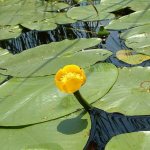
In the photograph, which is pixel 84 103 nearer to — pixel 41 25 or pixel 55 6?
pixel 41 25

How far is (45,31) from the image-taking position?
193 cm

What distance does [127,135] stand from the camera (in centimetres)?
94

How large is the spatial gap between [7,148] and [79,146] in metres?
0.22

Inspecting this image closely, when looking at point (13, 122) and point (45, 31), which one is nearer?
point (13, 122)

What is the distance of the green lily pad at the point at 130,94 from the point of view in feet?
3.57

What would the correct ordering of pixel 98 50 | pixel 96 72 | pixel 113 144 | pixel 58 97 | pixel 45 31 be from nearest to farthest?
pixel 113 144, pixel 58 97, pixel 96 72, pixel 98 50, pixel 45 31

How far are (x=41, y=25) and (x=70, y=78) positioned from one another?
3.40ft

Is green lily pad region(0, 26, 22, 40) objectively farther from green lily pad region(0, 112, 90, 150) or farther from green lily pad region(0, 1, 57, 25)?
green lily pad region(0, 112, 90, 150)

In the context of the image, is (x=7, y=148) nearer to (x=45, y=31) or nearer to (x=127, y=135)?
(x=127, y=135)

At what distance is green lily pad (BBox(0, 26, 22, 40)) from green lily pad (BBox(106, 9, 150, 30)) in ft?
1.73

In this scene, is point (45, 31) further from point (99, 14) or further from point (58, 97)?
point (58, 97)

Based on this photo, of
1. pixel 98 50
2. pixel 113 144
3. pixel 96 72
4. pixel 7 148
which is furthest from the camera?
pixel 98 50

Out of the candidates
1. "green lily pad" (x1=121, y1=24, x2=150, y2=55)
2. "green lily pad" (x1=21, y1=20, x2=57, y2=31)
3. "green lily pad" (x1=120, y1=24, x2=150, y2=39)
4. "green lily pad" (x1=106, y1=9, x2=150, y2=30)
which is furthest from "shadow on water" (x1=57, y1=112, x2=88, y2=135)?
"green lily pad" (x1=21, y1=20, x2=57, y2=31)

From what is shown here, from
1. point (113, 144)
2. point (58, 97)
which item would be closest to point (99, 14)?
point (58, 97)
